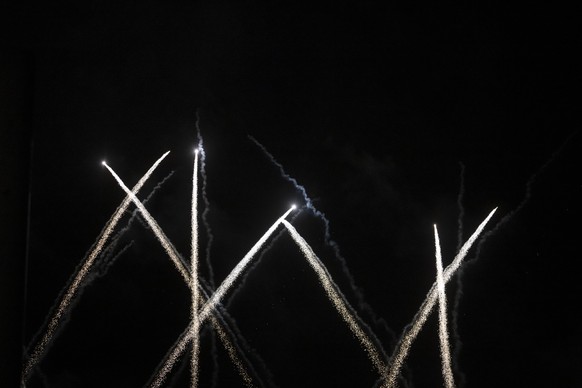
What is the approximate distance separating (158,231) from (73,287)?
1.79 m

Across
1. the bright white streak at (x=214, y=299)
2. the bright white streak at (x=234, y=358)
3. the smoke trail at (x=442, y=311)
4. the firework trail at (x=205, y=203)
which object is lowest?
the smoke trail at (x=442, y=311)

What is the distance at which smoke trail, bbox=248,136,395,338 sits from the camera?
371 inches

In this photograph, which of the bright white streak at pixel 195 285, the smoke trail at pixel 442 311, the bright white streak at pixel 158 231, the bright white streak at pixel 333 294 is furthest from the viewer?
the bright white streak at pixel 333 294

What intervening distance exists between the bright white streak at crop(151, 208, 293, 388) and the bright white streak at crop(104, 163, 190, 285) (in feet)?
2.17

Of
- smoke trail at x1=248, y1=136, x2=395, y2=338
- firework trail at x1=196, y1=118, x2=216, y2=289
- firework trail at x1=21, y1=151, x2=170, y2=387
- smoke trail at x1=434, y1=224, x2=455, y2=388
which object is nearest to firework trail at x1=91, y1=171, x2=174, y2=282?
firework trail at x1=21, y1=151, x2=170, y2=387

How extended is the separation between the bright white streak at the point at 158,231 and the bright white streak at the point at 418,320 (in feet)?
12.5

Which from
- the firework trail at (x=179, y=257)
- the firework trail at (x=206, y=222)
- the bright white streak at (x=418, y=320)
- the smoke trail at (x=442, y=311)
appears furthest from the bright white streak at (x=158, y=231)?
the smoke trail at (x=442, y=311)

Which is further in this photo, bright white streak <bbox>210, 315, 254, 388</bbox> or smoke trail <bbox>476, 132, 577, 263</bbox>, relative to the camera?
bright white streak <bbox>210, 315, 254, 388</bbox>

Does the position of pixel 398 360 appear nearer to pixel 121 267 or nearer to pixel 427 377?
pixel 427 377

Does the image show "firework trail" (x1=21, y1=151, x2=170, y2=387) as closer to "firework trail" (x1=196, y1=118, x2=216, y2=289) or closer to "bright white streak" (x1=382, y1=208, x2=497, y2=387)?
"firework trail" (x1=196, y1=118, x2=216, y2=289)

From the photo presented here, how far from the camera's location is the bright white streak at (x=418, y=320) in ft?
30.0

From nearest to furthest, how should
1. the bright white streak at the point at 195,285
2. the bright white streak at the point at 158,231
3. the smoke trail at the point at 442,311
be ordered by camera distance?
1. the bright white streak at the point at 158,231
2. the bright white streak at the point at 195,285
3. the smoke trail at the point at 442,311

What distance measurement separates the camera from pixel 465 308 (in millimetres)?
9367

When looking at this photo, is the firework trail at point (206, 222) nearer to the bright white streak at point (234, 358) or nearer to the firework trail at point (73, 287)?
the bright white streak at point (234, 358)
